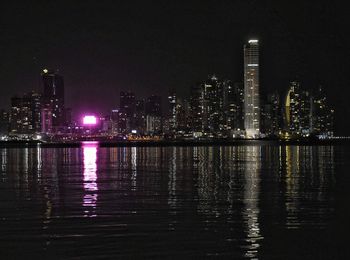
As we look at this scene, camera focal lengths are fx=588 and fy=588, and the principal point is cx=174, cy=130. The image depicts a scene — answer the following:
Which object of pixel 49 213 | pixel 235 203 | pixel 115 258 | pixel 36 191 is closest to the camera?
pixel 115 258

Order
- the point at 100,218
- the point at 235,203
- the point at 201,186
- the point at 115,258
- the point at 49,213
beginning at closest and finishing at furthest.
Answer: the point at 115,258 < the point at 100,218 < the point at 49,213 < the point at 235,203 < the point at 201,186

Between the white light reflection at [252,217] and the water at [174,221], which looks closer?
the water at [174,221]

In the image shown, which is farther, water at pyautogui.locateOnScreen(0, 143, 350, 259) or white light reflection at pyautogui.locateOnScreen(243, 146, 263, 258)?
white light reflection at pyautogui.locateOnScreen(243, 146, 263, 258)

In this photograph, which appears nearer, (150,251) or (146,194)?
(150,251)

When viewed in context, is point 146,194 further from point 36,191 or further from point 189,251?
point 189,251

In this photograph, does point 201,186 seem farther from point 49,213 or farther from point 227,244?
point 227,244

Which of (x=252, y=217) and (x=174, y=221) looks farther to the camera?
(x=252, y=217)

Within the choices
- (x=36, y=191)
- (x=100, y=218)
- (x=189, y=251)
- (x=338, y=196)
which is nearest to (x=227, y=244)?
(x=189, y=251)

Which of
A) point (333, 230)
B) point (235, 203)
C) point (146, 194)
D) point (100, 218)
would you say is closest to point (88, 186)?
point (146, 194)

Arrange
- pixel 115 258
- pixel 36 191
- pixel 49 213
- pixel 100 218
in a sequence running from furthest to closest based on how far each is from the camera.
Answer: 1. pixel 36 191
2. pixel 49 213
3. pixel 100 218
4. pixel 115 258

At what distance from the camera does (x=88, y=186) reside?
36.7m

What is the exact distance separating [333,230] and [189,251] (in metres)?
5.84

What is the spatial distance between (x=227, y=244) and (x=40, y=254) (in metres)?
5.22

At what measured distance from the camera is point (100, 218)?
72.4 ft
